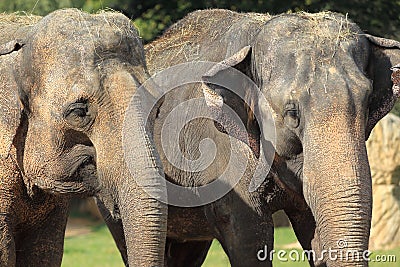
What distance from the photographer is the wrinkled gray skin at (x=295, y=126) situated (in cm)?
601

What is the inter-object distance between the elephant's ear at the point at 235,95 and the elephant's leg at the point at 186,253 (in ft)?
6.16

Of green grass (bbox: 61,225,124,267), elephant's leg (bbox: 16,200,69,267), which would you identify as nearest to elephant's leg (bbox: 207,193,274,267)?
elephant's leg (bbox: 16,200,69,267)

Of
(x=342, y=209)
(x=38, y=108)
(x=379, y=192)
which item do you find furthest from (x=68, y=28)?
(x=379, y=192)

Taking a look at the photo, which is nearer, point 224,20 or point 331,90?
point 331,90

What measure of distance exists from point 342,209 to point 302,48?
1.08 m

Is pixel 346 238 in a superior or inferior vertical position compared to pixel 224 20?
inferior

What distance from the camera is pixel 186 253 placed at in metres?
8.71

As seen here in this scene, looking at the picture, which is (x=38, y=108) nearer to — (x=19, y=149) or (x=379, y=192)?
(x=19, y=149)

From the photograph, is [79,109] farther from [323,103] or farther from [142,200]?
[323,103]

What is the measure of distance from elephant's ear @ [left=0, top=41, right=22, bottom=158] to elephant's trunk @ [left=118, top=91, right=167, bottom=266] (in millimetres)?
823

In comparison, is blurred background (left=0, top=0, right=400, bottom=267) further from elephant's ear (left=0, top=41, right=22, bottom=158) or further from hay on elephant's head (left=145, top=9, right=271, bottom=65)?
elephant's ear (left=0, top=41, right=22, bottom=158)

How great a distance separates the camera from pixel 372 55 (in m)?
6.89

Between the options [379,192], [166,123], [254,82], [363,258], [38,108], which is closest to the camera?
[363,258]

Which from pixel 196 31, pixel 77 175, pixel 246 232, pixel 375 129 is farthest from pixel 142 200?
pixel 375 129
